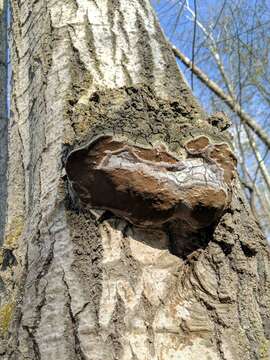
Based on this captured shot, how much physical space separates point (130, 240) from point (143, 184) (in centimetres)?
8

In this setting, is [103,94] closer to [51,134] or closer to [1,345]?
[51,134]

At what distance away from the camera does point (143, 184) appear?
678 mm

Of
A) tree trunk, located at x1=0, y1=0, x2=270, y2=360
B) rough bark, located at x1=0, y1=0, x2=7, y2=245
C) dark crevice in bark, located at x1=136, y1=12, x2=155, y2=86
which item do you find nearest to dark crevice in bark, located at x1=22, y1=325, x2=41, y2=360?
tree trunk, located at x1=0, y1=0, x2=270, y2=360

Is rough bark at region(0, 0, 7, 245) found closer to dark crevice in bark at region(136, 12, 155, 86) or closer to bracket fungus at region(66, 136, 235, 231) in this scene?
dark crevice in bark at region(136, 12, 155, 86)

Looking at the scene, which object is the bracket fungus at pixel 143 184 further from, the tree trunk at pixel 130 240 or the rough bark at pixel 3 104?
the rough bark at pixel 3 104

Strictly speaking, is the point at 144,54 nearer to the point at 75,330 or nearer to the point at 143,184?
the point at 143,184

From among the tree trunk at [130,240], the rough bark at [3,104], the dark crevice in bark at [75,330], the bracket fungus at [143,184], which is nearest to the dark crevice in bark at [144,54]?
the tree trunk at [130,240]

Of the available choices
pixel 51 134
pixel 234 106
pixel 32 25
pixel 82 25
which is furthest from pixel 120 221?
pixel 234 106

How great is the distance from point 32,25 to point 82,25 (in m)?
0.15

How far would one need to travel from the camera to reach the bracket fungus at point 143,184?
68 centimetres

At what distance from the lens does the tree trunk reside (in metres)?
0.64

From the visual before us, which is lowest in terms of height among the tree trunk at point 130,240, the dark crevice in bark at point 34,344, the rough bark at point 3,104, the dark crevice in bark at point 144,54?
the dark crevice in bark at point 34,344

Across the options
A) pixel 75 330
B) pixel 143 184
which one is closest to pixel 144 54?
pixel 143 184

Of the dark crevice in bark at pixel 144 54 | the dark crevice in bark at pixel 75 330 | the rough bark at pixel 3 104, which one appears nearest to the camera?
the dark crevice in bark at pixel 75 330
